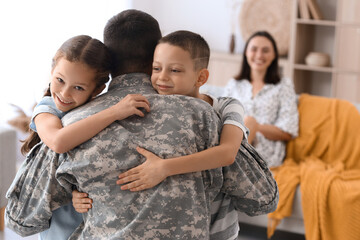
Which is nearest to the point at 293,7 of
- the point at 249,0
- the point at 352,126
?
the point at 249,0

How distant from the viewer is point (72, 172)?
4.54 ft

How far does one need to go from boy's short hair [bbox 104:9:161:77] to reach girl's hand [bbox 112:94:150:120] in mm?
133

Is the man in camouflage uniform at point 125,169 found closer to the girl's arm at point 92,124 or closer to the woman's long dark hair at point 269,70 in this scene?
the girl's arm at point 92,124

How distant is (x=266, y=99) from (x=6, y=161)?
7.11 ft

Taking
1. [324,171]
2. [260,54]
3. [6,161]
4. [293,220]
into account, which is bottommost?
[293,220]

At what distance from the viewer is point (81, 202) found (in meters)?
1.42

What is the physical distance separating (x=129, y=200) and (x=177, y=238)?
14cm

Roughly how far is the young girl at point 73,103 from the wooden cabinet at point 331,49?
3.71 m

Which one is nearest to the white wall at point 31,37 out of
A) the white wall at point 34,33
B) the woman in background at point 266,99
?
the white wall at point 34,33

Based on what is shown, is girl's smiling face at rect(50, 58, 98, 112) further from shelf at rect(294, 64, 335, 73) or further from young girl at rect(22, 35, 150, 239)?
shelf at rect(294, 64, 335, 73)

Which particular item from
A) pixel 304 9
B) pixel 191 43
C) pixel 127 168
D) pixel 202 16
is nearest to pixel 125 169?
pixel 127 168

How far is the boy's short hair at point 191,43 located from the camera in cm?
150

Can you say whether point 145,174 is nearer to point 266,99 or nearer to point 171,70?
point 171,70

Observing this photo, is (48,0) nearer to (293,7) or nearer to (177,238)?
(293,7)
